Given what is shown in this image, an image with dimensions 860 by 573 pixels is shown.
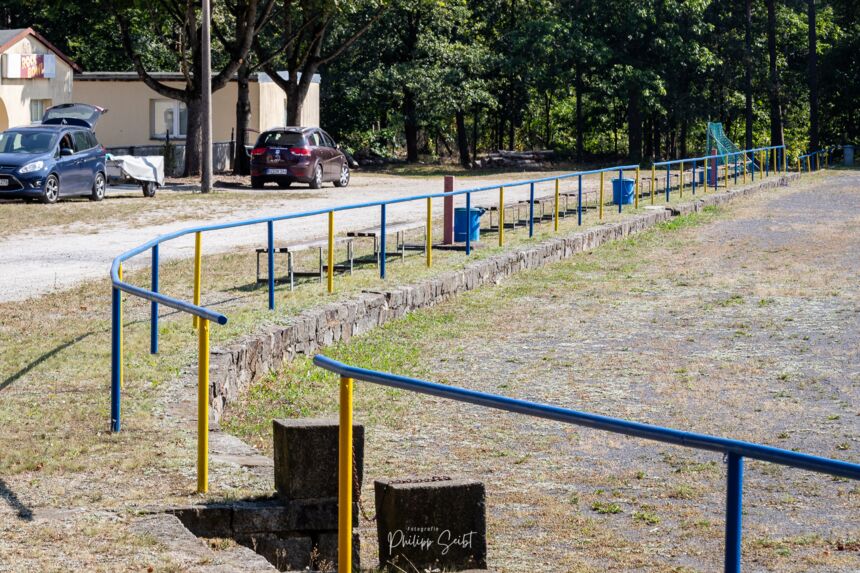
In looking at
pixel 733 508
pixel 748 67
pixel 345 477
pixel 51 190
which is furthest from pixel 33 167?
pixel 748 67

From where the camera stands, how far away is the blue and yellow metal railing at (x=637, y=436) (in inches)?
144

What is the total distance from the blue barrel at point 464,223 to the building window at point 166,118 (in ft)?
93.2

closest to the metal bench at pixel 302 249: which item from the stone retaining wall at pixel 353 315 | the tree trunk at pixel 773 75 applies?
the stone retaining wall at pixel 353 315

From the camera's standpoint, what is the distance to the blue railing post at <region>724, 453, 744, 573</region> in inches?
154

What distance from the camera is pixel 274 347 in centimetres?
1159

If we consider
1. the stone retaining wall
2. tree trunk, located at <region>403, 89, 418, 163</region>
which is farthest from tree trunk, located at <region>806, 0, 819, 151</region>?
the stone retaining wall

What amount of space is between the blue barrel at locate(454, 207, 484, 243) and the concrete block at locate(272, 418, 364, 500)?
475 inches

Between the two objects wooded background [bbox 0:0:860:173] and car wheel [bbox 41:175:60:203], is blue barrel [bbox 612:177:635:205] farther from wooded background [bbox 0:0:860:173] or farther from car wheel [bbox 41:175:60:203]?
wooded background [bbox 0:0:860:173]

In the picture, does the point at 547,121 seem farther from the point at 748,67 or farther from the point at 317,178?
the point at 317,178

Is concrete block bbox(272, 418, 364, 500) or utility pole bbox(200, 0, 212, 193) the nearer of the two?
concrete block bbox(272, 418, 364, 500)

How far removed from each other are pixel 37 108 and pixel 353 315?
3186 cm

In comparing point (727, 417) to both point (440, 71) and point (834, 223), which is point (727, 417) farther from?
point (440, 71)

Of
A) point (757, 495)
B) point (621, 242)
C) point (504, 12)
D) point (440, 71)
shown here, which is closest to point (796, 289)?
point (621, 242)

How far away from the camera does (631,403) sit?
10.4 m
